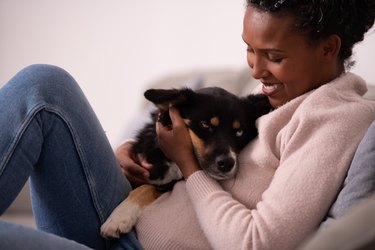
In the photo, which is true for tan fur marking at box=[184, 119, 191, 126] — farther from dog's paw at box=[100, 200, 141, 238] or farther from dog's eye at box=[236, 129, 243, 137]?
dog's paw at box=[100, 200, 141, 238]

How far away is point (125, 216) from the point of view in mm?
1419

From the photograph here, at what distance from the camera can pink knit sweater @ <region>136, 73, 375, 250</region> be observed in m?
1.16

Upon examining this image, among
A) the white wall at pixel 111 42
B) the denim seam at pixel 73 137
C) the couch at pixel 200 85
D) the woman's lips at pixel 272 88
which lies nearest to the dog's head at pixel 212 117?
the woman's lips at pixel 272 88

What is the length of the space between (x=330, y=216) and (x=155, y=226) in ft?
1.65

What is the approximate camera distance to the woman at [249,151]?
1.18m

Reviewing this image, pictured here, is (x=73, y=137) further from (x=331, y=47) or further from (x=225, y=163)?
(x=331, y=47)

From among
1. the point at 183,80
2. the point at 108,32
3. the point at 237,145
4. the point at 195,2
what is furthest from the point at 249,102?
the point at 108,32

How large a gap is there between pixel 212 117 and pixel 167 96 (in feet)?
0.54

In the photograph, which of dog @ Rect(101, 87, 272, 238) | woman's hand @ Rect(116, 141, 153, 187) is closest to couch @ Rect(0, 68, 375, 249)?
woman's hand @ Rect(116, 141, 153, 187)

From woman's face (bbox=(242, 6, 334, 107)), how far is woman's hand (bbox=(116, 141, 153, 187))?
1.69 ft

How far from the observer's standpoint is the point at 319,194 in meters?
1.16

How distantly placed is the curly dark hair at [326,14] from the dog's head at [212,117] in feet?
1.20

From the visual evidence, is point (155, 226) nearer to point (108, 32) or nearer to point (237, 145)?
point (237, 145)

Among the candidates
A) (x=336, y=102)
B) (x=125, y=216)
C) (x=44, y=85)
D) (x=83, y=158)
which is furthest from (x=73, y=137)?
(x=336, y=102)
